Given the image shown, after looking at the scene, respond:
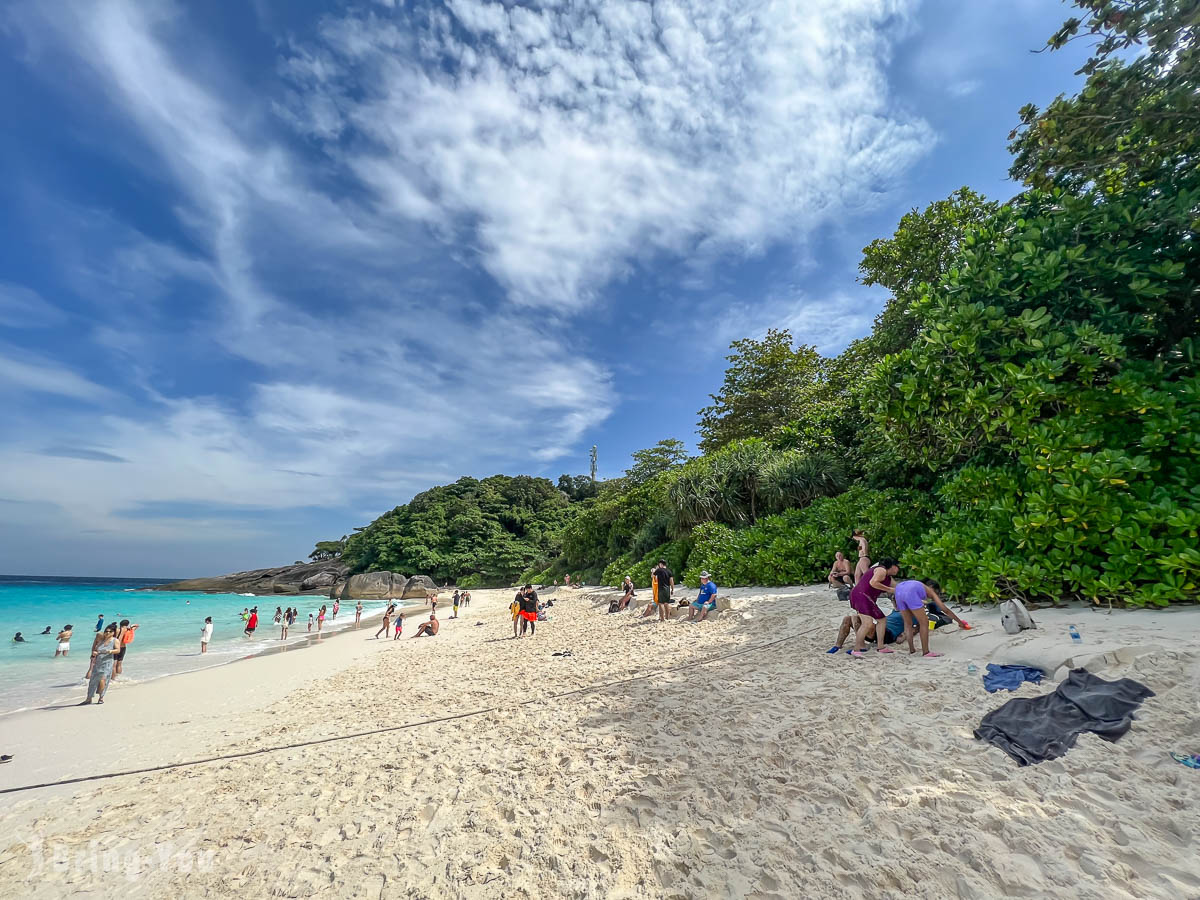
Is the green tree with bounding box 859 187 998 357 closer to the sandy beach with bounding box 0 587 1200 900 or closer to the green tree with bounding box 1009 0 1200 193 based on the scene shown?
the green tree with bounding box 1009 0 1200 193

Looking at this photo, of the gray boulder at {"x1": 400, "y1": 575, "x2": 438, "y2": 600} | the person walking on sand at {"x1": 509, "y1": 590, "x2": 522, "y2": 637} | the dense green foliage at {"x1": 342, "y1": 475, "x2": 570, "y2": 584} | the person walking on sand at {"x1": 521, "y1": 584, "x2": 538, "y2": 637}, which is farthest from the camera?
the dense green foliage at {"x1": 342, "y1": 475, "x2": 570, "y2": 584}

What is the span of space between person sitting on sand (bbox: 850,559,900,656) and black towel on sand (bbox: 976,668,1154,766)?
6.79ft

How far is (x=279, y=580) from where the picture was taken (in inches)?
2509

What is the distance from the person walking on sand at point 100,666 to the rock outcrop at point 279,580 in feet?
180

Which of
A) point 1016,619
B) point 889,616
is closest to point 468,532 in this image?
point 889,616

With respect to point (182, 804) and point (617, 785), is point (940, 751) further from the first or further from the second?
point (182, 804)

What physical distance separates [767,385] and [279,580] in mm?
67415

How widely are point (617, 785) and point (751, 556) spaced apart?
10.2 m

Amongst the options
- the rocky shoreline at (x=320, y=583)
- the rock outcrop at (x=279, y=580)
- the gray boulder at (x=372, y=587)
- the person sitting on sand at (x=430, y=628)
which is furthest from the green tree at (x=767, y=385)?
the rock outcrop at (x=279, y=580)

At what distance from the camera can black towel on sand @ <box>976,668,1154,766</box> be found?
3.19 metres

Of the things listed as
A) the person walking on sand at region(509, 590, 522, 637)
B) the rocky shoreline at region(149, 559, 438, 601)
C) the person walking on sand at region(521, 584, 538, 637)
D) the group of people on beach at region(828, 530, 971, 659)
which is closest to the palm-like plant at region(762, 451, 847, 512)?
the person walking on sand at region(521, 584, 538, 637)

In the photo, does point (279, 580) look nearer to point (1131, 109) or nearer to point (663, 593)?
point (663, 593)

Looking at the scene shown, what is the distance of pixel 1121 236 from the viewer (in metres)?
5.71

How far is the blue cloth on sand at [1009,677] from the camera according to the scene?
4.20m
